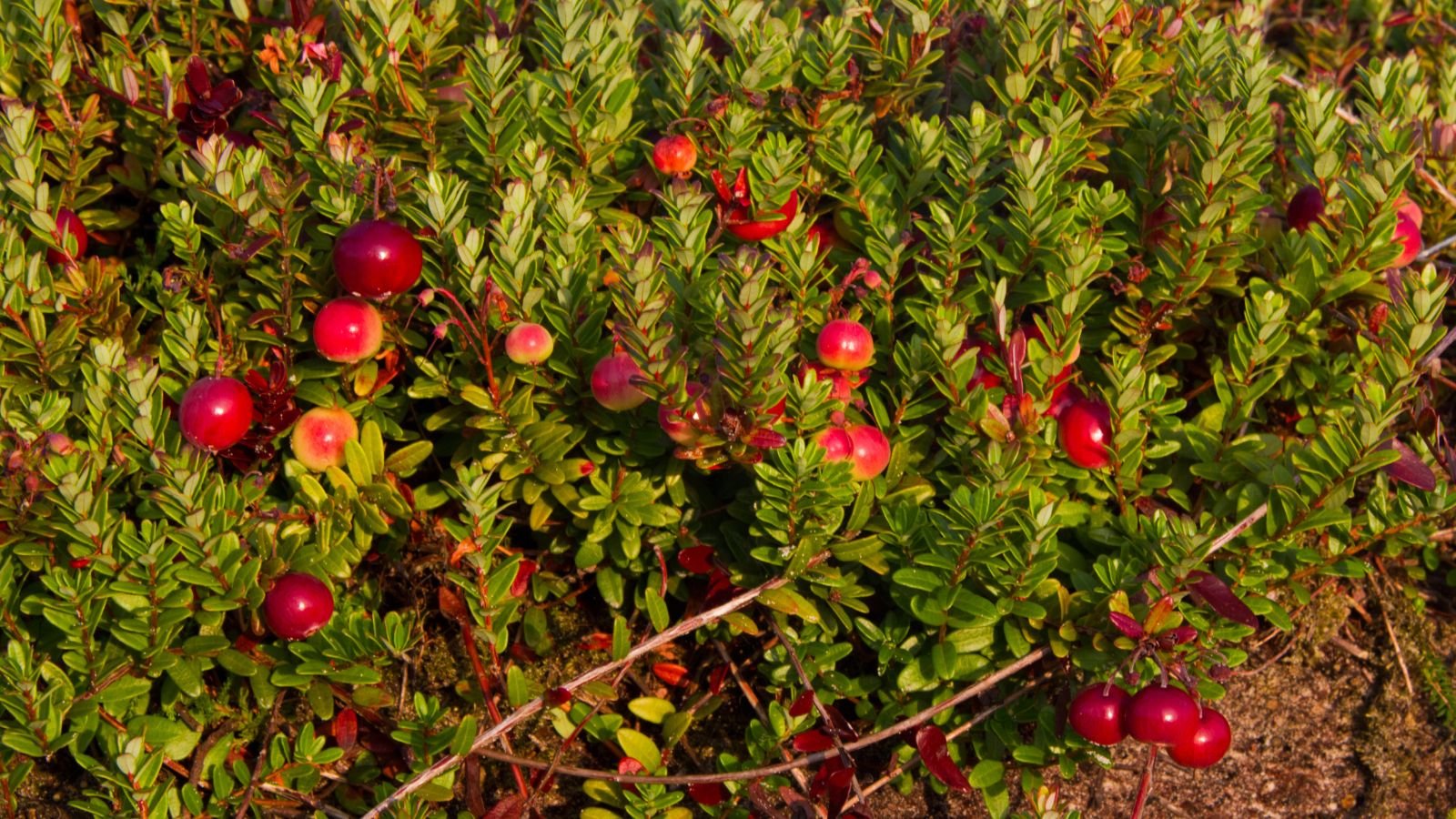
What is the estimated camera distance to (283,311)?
290cm

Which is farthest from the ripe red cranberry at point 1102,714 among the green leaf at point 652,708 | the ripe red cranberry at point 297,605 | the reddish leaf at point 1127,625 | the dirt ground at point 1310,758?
the ripe red cranberry at point 297,605

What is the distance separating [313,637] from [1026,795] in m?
1.56

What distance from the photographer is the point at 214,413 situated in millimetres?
2625

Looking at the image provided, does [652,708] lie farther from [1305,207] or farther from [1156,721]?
[1305,207]

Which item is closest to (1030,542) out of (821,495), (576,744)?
(821,495)

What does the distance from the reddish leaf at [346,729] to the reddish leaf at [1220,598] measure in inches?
69.7

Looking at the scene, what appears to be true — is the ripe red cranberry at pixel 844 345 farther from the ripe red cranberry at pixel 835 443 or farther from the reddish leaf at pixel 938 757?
the reddish leaf at pixel 938 757

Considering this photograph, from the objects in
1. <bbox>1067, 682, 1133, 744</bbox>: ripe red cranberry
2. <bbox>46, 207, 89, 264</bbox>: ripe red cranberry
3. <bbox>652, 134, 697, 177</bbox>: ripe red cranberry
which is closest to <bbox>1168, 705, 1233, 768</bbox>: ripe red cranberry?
<bbox>1067, 682, 1133, 744</bbox>: ripe red cranberry

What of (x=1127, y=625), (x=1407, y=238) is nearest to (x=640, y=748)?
(x=1127, y=625)

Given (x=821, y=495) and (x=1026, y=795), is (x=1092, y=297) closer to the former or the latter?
(x=821, y=495)

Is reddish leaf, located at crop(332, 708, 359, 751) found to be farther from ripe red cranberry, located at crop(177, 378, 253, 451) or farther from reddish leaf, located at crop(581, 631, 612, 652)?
ripe red cranberry, located at crop(177, 378, 253, 451)

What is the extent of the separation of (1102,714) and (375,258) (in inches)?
68.1

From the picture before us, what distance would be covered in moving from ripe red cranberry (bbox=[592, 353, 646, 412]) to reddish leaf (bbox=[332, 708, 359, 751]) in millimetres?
864

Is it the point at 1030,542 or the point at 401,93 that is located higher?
the point at 401,93
